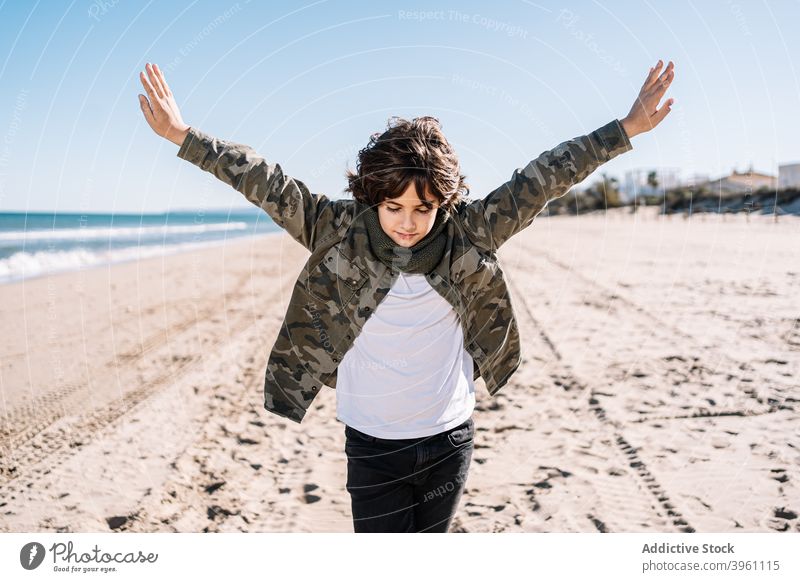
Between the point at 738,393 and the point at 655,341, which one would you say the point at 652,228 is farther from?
the point at 738,393

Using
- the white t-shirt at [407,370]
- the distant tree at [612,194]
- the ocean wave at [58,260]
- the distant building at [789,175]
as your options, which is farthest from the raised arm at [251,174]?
the distant tree at [612,194]

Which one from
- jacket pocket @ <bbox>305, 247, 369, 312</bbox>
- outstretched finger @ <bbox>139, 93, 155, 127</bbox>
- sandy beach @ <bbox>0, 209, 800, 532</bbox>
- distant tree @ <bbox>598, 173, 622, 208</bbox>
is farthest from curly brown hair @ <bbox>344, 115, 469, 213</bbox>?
distant tree @ <bbox>598, 173, 622, 208</bbox>

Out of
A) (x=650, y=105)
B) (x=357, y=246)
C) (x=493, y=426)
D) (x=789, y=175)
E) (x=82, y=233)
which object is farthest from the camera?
(x=82, y=233)

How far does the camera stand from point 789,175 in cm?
3206

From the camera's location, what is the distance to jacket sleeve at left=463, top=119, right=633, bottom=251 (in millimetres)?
2492

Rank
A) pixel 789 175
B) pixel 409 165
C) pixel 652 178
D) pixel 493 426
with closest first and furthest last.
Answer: pixel 409 165 → pixel 493 426 → pixel 789 175 → pixel 652 178

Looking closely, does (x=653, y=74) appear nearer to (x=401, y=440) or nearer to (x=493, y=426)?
(x=401, y=440)

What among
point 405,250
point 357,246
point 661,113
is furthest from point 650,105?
point 357,246

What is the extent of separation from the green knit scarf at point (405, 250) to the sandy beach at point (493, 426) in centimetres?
223

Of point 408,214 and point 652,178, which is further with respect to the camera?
point 652,178

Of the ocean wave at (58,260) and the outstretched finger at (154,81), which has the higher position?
the outstretched finger at (154,81)

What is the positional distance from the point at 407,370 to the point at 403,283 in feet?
1.22

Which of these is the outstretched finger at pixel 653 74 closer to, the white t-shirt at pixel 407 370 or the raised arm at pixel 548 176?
the raised arm at pixel 548 176

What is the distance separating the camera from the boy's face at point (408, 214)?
243cm
